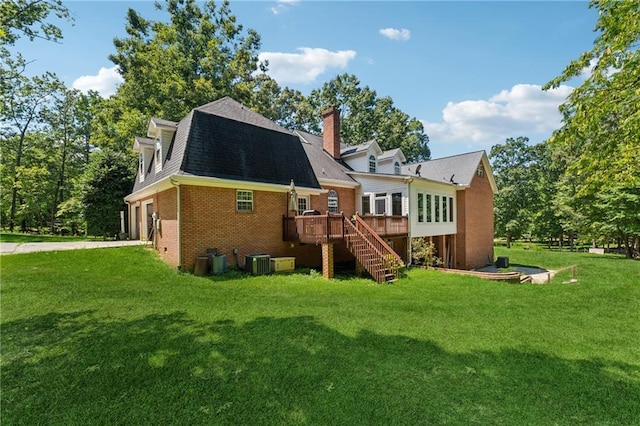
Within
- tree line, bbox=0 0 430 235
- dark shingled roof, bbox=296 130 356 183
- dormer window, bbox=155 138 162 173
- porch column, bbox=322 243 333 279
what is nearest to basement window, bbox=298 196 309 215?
dark shingled roof, bbox=296 130 356 183

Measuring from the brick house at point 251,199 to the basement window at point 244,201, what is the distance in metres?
0.04

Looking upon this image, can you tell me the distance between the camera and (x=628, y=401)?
3576mm

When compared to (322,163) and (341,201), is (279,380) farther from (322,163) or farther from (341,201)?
(322,163)

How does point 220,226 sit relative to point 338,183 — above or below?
below

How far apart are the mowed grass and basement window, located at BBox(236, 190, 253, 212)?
385 cm

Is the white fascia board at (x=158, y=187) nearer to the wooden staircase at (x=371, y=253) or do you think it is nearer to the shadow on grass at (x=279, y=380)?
the shadow on grass at (x=279, y=380)

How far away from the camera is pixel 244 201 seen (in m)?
11.8

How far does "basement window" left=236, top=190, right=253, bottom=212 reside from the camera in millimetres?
11609

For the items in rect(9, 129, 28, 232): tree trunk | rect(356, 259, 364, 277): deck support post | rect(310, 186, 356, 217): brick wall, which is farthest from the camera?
rect(9, 129, 28, 232): tree trunk

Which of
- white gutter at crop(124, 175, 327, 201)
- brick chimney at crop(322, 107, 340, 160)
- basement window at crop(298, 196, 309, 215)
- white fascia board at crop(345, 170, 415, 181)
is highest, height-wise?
brick chimney at crop(322, 107, 340, 160)

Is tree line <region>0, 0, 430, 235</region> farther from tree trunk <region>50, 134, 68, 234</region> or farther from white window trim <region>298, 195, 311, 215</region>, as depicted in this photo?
white window trim <region>298, 195, 311, 215</region>

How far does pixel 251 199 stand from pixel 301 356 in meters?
8.35

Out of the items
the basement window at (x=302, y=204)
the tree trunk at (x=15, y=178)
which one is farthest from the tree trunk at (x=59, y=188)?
the basement window at (x=302, y=204)

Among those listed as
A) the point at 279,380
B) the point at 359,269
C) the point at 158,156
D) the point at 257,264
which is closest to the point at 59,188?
the point at 158,156
